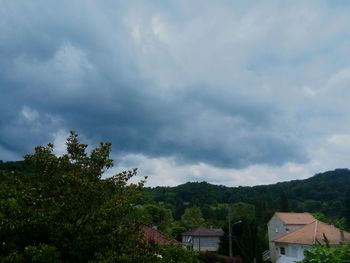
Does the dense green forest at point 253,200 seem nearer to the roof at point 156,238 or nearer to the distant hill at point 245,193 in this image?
the distant hill at point 245,193

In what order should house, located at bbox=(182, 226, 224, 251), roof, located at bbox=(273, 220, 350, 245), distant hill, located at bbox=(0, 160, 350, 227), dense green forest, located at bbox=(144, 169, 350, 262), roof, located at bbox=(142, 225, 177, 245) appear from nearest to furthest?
roof, located at bbox=(142, 225, 177, 245), roof, located at bbox=(273, 220, 350, 245), house, located at bbox=(182, 226, 224, 251), dense green forest, located at bbox=(144, 169, 350, 262), distant hill, located at bbox=(0, 160, 350, 227)

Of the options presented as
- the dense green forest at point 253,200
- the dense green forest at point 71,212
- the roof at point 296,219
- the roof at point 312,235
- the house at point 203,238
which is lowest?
the dense green forest at point 71,212

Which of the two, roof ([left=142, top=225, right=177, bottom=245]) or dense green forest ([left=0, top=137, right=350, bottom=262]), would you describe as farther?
roof ([left=142, top=225, right=177, bottom=245])

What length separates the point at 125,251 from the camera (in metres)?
8.70

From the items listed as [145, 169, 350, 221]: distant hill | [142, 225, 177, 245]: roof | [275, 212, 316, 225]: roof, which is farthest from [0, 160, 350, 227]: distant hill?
[142, 225, 177, 245]: roof

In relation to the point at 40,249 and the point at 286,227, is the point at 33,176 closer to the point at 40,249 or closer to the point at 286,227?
the point at 40,249

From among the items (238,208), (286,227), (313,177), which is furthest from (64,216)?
(313,177)

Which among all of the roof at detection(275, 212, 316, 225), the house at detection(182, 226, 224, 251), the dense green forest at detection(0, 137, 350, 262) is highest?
the roof at detection(275, 212, 316, 225)

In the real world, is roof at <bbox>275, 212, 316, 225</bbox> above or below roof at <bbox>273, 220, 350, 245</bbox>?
above

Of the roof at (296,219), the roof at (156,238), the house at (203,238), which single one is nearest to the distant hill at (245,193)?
the house at (203,238)

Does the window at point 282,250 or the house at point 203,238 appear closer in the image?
the window at point 282,250

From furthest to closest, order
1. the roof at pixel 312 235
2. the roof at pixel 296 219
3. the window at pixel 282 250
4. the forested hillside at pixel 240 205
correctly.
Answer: the roof at pixel 296 219 → the forested hillside at pixel 240 205 → the window at pixel 282 250 → the roof at pixel 312 235

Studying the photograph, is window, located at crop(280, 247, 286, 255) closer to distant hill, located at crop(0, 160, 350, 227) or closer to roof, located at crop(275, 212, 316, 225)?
roof, located at crop(275, 212, 316, 225)

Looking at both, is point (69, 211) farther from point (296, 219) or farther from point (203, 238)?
point (203, 238)
